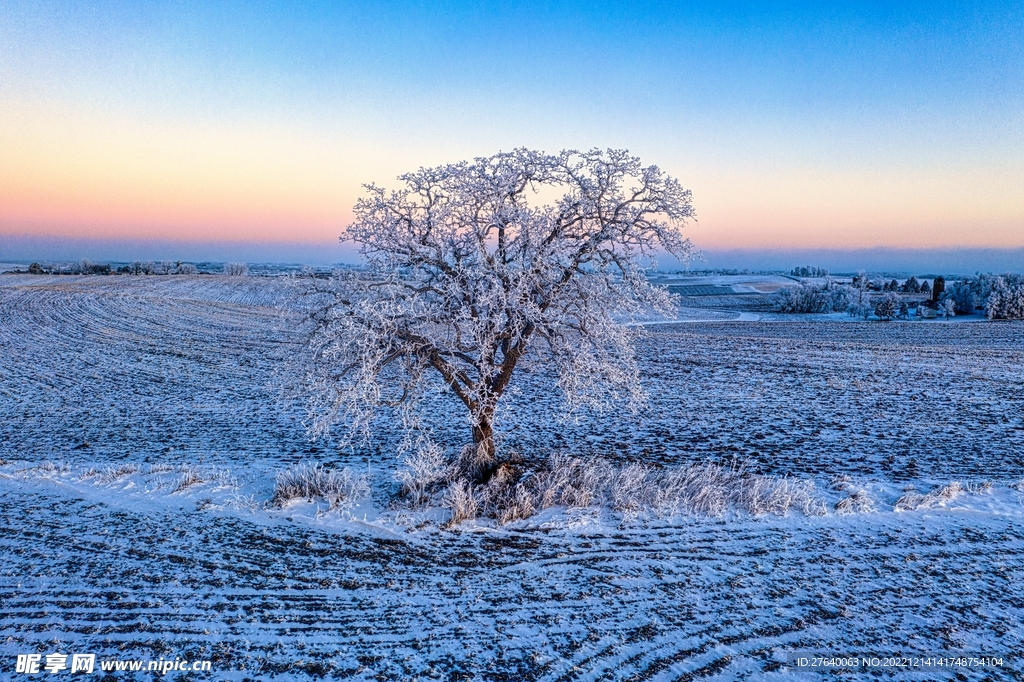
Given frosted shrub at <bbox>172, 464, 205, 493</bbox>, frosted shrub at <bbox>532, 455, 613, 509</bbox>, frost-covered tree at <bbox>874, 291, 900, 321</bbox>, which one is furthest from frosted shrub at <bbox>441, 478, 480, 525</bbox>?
frost-covered tree at <bbox>874, 291, 900, 321</bbox>

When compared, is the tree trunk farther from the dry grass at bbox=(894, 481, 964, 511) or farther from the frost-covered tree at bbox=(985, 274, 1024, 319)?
the frost-covered tree at bbox=(985, 274, 1024, 319)

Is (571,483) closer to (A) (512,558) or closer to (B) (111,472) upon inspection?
(A) (512,558)

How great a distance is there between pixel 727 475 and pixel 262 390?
19530 mm

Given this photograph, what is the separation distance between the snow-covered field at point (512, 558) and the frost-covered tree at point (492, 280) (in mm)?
2295

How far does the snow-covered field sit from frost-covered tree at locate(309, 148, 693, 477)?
90.4 inches

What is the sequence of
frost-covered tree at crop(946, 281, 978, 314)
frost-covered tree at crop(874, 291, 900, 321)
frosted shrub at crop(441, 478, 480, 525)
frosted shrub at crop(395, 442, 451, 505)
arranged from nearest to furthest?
1. frosted shrub at crop(441, 478, 480, 525)
2. frosted shrub at crop(395, 442, 451, 505)
3. frost-covered tree at crop(874, 291, 900, 321)
4. frost-covered tree at crop(946, 281, 978, 314)

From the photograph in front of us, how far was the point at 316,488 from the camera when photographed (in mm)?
11703

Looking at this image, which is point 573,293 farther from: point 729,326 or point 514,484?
point 729,326

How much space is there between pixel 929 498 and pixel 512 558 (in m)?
9.29

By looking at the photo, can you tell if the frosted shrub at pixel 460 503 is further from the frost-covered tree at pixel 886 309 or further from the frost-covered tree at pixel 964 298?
the frost-covered tree at pixel 964 298

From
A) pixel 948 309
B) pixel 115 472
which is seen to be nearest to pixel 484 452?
pixel 115 472

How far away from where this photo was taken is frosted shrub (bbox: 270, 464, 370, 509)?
11242 mm

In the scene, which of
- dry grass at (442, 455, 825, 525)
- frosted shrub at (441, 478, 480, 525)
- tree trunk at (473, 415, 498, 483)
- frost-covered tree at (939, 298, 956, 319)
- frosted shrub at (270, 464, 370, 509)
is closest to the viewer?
frosted shrub at (441, 478, 480, 525)

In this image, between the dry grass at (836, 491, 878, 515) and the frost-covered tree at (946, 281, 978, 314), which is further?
the frost-covered tree at (946, 281, 978, 314)
